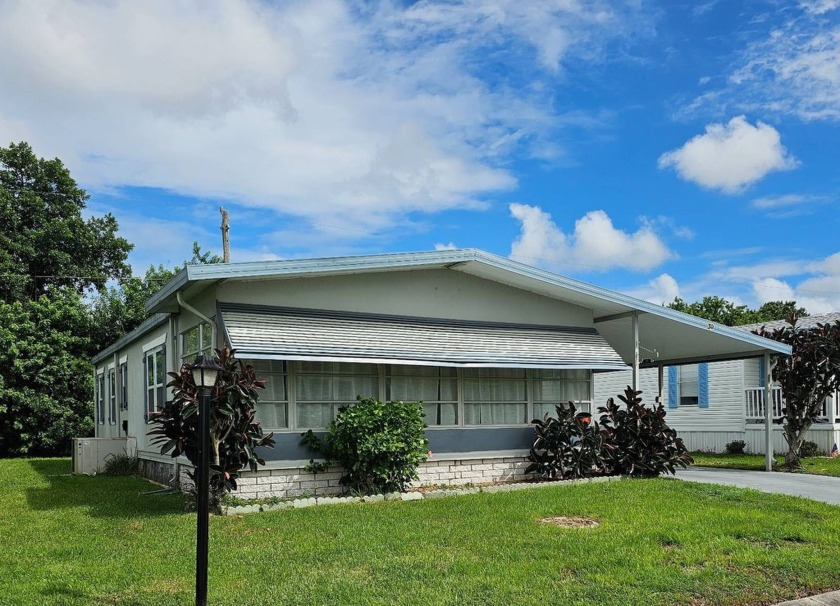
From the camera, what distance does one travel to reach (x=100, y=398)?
21.1m

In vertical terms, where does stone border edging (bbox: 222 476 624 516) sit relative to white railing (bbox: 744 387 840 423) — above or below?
below

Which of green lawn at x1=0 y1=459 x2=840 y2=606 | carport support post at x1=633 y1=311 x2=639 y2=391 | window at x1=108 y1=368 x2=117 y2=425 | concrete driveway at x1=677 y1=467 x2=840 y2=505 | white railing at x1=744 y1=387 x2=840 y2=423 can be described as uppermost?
carport support post at x1=633 y1=311 x2=639 y2=391

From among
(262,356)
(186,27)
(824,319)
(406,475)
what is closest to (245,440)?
(262,356)

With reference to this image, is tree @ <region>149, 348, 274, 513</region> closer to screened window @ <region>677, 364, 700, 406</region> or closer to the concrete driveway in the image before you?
the concrete driveway

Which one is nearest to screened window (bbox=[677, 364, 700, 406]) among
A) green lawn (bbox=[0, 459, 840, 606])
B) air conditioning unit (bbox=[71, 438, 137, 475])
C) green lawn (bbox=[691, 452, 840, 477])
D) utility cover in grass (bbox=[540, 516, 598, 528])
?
green lawn (bbox=[691, 452, 840, 477])

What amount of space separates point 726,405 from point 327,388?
46.4 feet

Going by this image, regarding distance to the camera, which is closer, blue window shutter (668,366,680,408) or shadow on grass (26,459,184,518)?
shadow on grass (26,459,184,518)

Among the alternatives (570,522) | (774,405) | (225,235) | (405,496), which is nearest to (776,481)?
(570,522)

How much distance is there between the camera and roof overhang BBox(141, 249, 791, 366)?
10.4 meters

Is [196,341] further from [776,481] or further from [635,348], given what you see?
[776,481]

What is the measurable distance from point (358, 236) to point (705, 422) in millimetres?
11247

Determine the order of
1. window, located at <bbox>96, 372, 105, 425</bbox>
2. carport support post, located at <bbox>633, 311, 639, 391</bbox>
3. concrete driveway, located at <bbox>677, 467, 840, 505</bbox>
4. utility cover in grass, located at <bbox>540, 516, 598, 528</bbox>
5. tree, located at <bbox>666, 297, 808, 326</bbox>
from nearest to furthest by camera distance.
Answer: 1. utility cover in grass, located at <bbox>540, 516, 598, 528</bbox>
2. concrete driveway, located at <bbox>677, 467, 840, 505</bbox>
3. carport support post, located at <bbox>633, 311, 639, 391</bbox>
4. window, located at <bbox>96, 372, 105, 425</bbox>
5. tree, located at <bbox>666, 297, 808, 326</bbox>

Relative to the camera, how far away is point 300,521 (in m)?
8.95

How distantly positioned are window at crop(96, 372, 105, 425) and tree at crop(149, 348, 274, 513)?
11859 mm
